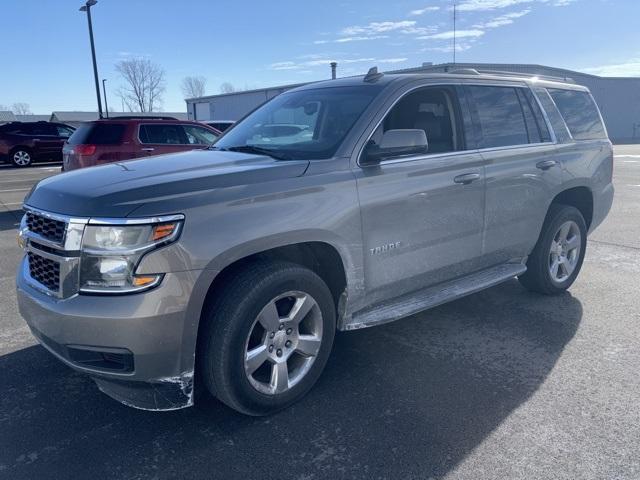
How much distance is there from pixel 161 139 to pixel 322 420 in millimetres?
8280

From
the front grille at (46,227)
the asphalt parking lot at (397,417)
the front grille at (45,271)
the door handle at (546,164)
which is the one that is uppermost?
the door handle at (546,164)

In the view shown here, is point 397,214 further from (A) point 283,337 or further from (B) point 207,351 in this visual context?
(B) point 207,351

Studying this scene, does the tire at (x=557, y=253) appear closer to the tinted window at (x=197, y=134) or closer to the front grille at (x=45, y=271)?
the front grille at (x=45, y=271)

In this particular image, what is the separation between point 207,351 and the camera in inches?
110

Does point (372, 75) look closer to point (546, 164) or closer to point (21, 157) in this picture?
point (546, 164)

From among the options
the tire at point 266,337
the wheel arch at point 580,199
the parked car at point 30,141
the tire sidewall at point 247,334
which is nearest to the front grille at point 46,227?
the tire at point 266,337

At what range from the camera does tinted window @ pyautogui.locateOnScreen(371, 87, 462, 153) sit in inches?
152

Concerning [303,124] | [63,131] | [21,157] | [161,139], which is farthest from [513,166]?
[63,131]

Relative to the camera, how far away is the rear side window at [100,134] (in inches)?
380

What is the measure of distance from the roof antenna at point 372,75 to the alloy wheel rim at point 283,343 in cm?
176

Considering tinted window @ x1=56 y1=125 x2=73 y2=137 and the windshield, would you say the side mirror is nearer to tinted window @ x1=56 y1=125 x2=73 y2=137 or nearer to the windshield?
the windshield

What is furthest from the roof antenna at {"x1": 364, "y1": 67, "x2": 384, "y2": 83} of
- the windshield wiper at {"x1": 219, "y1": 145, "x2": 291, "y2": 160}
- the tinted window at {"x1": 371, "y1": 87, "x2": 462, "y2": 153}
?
the windshield wiper at {"x1": 219, "y1": 145, "x2": 291, "y2": 160}

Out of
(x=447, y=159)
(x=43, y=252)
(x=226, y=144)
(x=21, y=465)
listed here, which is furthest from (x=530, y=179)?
(x=21, y=465)

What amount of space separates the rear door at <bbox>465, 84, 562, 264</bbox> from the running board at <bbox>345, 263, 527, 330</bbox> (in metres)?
0.13
